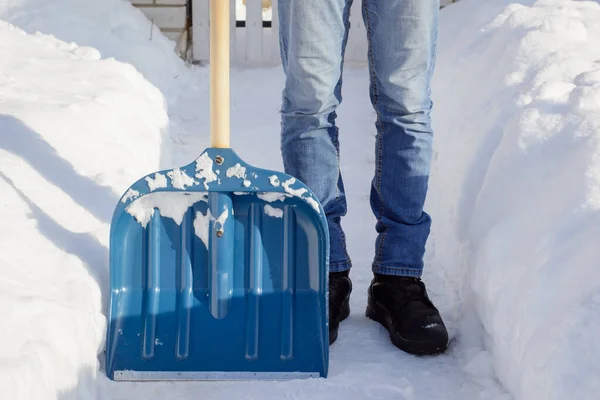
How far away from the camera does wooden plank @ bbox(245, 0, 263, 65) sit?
4965 mm

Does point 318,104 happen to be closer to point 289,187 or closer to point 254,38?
point 289,187

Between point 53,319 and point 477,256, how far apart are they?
103 cm

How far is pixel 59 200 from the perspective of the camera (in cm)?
211

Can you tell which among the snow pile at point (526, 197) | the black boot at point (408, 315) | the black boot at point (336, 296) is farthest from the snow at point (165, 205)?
the snow pile at point (526, 197)

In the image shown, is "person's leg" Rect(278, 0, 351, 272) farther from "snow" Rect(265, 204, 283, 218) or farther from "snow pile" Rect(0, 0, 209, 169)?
"snow pile" Rect(0, 0, 209, 169)

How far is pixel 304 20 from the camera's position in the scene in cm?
180

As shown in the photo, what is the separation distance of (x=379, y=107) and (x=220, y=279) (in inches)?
21.6

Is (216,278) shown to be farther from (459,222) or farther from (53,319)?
(459,222)

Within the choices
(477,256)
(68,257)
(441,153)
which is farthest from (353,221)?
(68,257)

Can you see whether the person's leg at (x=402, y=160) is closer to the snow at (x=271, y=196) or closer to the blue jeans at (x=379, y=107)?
the blue jeans at (x=379, y=107)

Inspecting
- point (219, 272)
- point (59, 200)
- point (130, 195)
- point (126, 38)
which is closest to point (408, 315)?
point (219, 272)

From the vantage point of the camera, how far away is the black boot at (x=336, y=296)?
2.01 m

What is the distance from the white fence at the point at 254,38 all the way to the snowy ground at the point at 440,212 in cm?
126

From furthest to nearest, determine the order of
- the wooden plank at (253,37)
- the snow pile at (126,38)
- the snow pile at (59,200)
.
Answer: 1. the wooden plank at (253,37)
2. the snow pile at (126,38)
3. the snow pile at (59,200)
